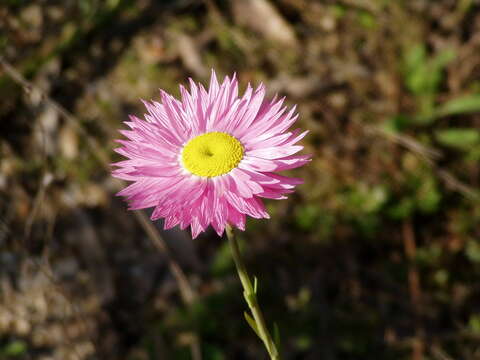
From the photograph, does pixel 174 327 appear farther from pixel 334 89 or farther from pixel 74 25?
pixel 74 25

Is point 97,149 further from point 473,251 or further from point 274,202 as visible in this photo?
point 473,251

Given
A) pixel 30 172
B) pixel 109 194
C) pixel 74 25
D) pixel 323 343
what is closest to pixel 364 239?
pixel 323 343

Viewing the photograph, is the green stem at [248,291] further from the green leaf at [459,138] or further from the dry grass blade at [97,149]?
the green leaf at [459,138]

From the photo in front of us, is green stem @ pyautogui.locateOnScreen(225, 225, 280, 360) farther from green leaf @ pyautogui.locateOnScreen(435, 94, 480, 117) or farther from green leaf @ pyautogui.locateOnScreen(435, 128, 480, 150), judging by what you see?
green leaf @ pyautogui.locateOnScreen(435, 94, 480, 117)

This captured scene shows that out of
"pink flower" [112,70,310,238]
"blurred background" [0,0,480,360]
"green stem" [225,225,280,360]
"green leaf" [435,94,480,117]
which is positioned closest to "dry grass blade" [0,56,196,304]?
"pink flower" [112,70,310,238]

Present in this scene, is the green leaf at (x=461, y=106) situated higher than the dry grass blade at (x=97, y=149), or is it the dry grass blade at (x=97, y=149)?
the green leaf at (x=461, y=106)

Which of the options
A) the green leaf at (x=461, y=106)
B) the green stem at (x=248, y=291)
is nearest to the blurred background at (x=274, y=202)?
the green leaf at (x=461, y=106)
